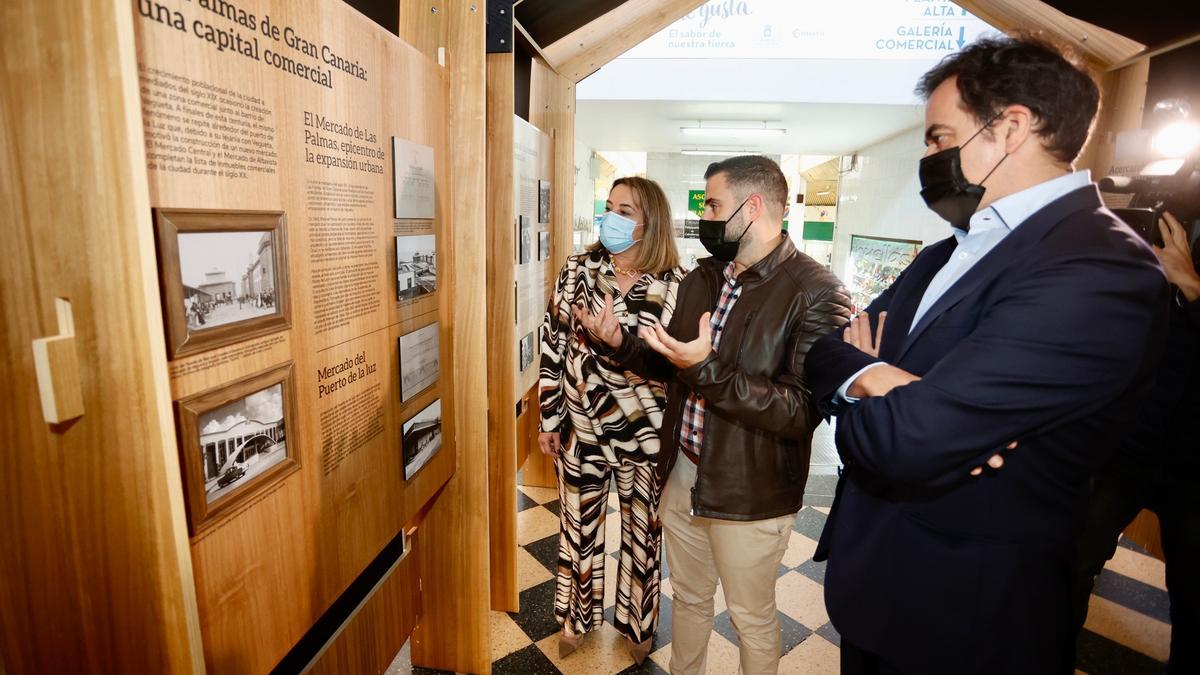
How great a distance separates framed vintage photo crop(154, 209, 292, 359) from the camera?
84 centimetres

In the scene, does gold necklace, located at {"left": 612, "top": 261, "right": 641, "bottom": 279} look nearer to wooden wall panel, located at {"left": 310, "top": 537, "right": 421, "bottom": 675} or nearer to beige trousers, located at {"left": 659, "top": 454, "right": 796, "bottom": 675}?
beige trousers, located at {"left": 659, "top": 454, "right": 796, "bottom": 675}

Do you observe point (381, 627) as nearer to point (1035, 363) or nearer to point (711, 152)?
point (1035, 363)

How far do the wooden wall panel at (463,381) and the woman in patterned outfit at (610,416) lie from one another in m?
0.36

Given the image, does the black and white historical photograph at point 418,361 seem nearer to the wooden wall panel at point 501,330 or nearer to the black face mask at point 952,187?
the wooden wall panel at point 501,330

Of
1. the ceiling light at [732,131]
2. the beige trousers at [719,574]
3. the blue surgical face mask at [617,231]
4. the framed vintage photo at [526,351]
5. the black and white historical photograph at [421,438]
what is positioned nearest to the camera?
the black and white historical photograph at [421,438]

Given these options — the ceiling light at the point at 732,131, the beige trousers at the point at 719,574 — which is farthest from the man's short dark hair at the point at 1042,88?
the ceiling light at the point at 732,131

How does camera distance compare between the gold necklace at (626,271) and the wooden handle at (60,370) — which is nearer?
the wooden handle at (60,370)

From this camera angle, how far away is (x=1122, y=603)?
277 centimetres

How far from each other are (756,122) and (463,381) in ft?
18.4

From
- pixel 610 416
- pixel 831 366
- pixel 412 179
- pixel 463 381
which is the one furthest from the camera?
pixel 610 416

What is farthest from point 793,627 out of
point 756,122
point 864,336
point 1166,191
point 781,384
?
point 756,122

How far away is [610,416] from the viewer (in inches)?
86.1

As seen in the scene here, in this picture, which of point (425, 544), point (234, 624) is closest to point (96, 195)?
point (234, 624)

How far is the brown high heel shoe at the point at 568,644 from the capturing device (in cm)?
233
